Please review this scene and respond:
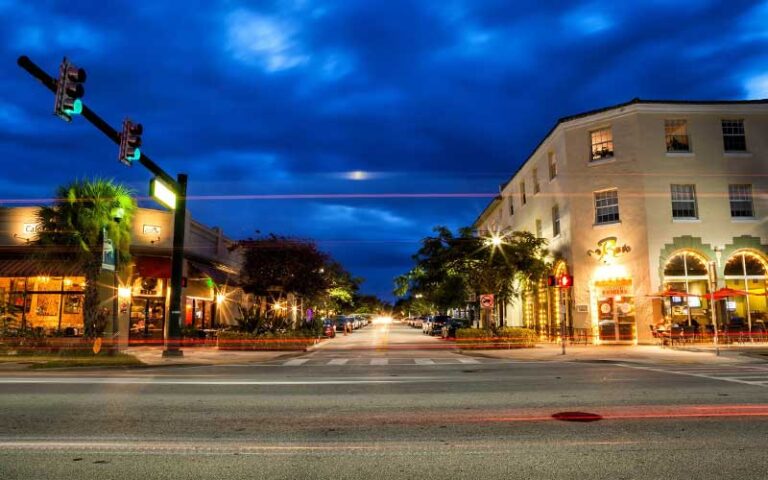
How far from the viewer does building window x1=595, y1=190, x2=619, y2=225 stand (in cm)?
2662

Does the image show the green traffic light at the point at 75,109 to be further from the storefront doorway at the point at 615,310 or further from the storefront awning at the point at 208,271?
the storefront doorway at the point at 615,310

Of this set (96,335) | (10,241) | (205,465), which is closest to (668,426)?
(205,465)

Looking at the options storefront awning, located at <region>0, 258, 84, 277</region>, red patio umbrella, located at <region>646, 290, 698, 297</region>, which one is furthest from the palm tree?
red patio umbrella, located at <region>646, 290, 698, 297</region>

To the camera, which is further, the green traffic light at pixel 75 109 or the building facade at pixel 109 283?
the building facade at pixel 109 283

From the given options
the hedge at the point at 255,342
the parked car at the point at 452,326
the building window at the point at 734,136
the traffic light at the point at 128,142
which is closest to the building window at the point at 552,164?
the building window at the point at 734,136

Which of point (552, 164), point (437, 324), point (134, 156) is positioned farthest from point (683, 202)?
point (134, 156)

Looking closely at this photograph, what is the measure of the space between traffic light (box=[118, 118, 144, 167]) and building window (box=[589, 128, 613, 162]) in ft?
69.5

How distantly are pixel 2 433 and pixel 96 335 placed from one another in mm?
15168

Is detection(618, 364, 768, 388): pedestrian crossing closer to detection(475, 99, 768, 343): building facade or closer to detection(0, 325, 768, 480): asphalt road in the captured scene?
detection(0, 325, 768, 480): asphalt road

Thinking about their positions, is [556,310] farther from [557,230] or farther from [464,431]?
[464,431]

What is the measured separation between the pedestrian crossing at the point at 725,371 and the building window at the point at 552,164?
1545cm

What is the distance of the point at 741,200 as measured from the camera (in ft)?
86.8

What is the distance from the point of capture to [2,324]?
2303 cm

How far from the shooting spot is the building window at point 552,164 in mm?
29972
